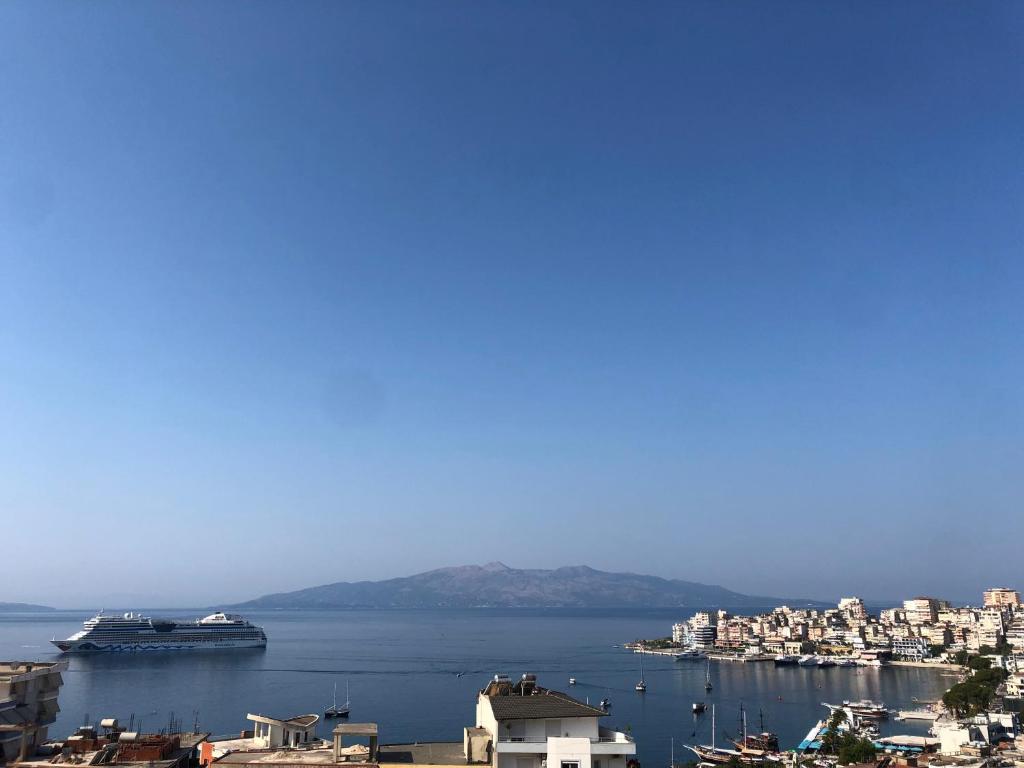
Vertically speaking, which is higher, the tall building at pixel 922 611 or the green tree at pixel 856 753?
the green tree at pixel 856 753

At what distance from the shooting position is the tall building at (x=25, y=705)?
14.6 m

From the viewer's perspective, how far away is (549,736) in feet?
45.0

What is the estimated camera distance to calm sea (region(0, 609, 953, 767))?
47.1 m

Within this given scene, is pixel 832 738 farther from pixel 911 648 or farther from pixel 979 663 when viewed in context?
pixel 911 648

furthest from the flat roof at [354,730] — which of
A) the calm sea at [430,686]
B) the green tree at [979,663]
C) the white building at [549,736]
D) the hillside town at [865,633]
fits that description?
the hillside town at [865,633]

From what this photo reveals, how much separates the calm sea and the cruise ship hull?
113 cm

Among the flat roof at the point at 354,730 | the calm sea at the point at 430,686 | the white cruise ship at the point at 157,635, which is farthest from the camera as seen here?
the white cruise ship at the point at 157,635

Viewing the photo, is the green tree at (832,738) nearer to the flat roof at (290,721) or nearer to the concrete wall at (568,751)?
the concrete wall at (568,751)

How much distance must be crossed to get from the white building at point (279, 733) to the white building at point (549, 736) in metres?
4.70

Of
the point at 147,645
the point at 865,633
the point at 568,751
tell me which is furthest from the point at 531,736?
the point at 865,633

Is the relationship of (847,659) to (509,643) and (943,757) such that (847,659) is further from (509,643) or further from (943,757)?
(943,757)

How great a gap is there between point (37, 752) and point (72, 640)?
288 feet

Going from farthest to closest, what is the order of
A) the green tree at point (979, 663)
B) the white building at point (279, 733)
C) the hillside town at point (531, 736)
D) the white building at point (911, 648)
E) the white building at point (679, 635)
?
the white building at point (679, 635), the white building at point (911, 648), the green tree at point (979, 663), the white building at point (279, 733), the hillside town at point (531, 736)

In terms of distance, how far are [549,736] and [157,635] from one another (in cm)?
9535
